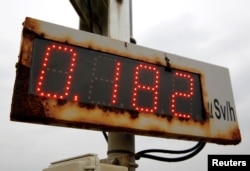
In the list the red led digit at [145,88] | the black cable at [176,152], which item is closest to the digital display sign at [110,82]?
the red led digit at [145,88]

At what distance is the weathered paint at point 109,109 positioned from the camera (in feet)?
5.13

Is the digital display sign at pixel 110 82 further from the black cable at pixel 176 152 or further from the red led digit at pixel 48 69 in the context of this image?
the black cable at pixel 176 152

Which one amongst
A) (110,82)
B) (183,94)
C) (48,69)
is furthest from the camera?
(183,94)

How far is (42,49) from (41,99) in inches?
10.0

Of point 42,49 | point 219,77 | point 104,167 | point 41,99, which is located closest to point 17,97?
point 41,99

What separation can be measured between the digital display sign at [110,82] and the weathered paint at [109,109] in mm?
30

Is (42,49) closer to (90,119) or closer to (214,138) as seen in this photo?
(90,119)

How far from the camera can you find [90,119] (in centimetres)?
165

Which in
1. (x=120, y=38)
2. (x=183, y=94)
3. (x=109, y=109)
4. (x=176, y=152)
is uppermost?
(x=120, y=38)

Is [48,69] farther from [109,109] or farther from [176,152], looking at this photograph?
[176,152]

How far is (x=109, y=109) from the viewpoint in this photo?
1704 mm

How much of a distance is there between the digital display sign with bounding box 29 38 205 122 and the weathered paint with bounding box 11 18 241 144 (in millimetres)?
30

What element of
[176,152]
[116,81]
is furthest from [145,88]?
[176,152]

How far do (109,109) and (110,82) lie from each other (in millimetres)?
142
